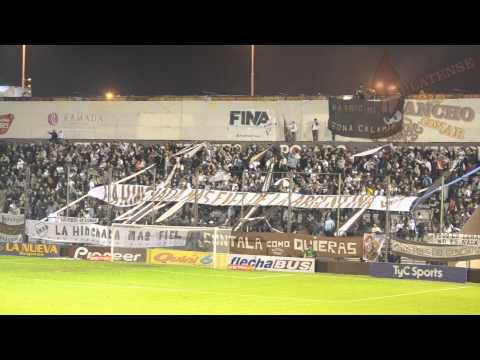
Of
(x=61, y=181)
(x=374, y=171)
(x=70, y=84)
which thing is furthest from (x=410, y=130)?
(x=70, y=84)

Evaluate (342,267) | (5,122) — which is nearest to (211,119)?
(5,122)

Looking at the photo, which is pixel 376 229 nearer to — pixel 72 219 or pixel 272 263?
pixel 272 263

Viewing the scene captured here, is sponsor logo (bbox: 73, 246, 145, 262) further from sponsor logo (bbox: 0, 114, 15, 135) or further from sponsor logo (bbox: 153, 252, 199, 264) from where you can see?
sponsor logo (bbox: 0, 114, 15, 135)

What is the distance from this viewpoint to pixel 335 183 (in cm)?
4312

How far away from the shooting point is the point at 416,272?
3353 centimetres

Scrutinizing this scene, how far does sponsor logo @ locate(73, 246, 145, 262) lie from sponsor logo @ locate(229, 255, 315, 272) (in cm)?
456

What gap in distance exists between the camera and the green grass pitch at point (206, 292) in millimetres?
23078

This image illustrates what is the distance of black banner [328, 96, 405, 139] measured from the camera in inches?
1868

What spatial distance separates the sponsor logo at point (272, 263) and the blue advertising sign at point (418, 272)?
2806 mm

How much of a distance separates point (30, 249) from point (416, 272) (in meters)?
18.6

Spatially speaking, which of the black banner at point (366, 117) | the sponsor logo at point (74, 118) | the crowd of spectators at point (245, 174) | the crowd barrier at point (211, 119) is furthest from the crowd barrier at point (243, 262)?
the black banner at point (366, 117)

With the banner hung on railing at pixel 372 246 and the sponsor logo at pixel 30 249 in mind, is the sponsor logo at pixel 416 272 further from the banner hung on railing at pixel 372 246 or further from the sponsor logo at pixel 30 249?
the sponsor logo at pixel 30 249

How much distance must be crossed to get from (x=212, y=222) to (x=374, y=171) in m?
8.32

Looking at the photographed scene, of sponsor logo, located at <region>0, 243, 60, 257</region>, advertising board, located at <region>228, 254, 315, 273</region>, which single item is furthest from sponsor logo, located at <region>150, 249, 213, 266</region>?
sponsor logo, located at <region>0, 243, 60, 257</region>
